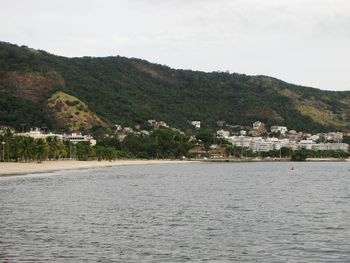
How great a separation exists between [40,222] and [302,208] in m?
21.0

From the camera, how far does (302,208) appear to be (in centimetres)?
4762

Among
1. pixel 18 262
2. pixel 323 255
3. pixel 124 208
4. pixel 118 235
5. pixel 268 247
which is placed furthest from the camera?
pixel 124 208

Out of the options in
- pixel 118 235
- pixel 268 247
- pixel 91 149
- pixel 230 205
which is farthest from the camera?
pixel 91 149

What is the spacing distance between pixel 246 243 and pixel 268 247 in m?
1.42

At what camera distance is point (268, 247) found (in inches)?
1107

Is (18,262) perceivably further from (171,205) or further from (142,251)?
(171,205)

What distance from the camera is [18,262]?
79.0 feet

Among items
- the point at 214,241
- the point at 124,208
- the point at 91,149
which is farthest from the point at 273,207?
the point at 91,149

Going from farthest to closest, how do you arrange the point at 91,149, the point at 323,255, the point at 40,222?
the point at 91,149, the point at 40,222, the point at 323,255

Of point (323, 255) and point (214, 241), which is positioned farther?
point (214, 241)

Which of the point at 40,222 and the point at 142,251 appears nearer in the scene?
the point at 142,251

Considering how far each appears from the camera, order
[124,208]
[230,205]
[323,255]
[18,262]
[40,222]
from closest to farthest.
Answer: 1. [18,262]
2. [323,255]
3. [40,222]
4. [124,208]
5. [230,205]

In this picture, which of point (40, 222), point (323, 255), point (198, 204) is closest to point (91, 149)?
point (198, 204)

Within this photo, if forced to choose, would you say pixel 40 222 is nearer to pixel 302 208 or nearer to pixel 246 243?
pixel 246 243
